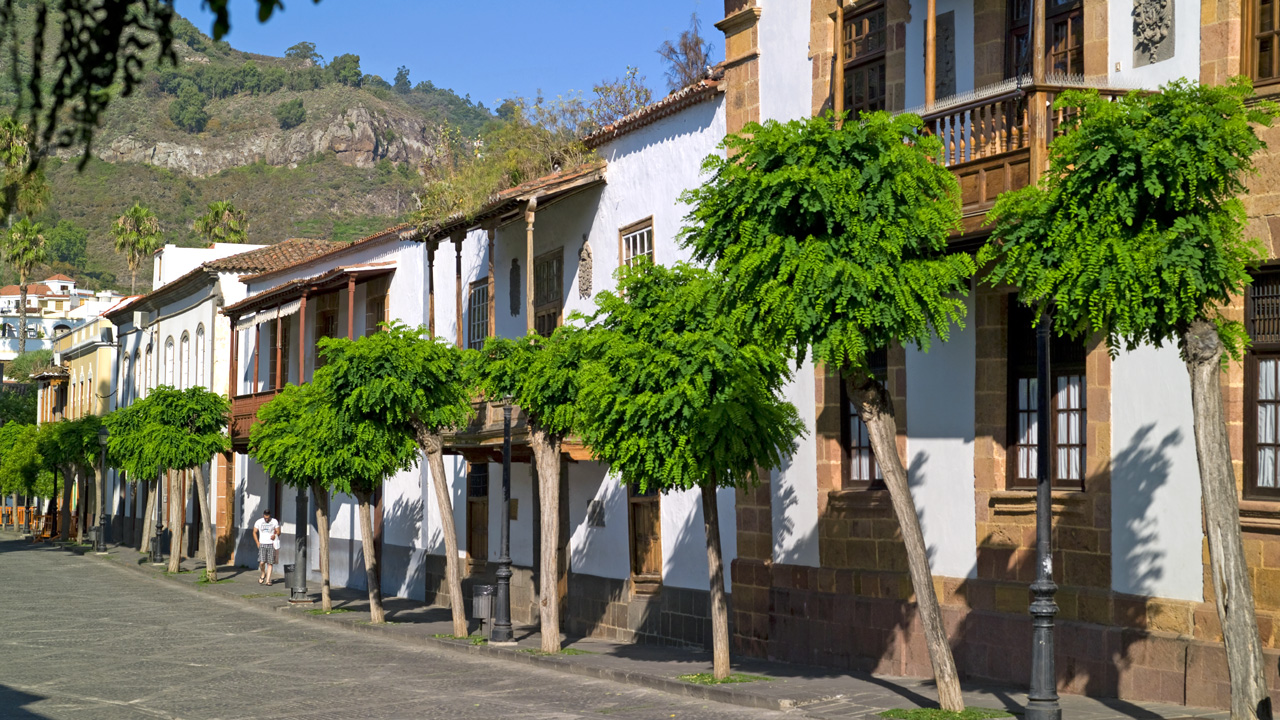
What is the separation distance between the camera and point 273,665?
18.5 meters

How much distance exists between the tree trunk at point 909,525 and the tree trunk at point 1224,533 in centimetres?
275

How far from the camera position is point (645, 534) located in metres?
21.2

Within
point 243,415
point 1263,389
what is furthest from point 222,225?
point 1263,389

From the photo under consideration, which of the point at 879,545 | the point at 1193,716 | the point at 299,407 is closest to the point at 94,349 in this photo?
the point at 299,407

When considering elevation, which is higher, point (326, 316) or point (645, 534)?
point (326, 316)

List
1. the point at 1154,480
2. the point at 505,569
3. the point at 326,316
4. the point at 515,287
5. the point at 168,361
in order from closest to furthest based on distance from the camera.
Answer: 1. the point at 1154,480
2. the point at 505,569
3. the point at 515,287
4. the point at 326,316
5. the point at 168,361

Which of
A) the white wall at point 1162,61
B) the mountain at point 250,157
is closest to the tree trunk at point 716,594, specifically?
the white wall at point 1162,61

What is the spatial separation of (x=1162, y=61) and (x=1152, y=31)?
0.33 metres

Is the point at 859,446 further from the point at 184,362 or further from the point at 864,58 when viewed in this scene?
the point at 184,362

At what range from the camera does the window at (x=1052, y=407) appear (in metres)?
13.9

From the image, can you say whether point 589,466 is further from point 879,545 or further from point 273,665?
point 879,545

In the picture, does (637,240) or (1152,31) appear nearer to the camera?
(1152,31)

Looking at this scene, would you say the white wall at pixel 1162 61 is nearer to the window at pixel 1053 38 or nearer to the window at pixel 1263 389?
the window at pixel 1053 38

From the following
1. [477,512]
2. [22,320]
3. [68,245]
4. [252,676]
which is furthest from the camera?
[68,245]
